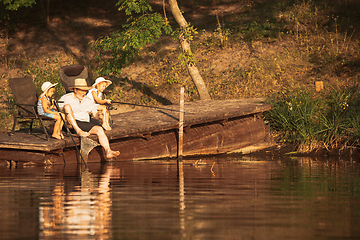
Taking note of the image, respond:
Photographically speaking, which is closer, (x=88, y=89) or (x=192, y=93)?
(x=88, y=89)

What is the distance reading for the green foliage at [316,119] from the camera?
13.0 m

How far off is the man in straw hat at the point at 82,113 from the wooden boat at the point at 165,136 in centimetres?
18

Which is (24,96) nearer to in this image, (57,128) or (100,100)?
(57,128)

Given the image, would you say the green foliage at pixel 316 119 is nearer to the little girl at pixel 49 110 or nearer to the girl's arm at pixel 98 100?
the girl's arm at pixel 98 100

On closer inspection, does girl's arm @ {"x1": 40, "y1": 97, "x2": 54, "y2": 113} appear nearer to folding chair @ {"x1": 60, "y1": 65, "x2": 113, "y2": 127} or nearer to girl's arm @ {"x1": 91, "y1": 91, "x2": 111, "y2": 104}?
girl's arm @ {"x1": 91, "y1": 91, "x2": 111, "y2": 104}

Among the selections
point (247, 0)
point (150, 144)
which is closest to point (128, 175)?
point (150, 144)

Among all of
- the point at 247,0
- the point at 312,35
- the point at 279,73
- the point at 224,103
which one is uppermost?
the point at 247,0

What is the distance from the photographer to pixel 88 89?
11.2m

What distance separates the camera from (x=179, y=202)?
20.8ft

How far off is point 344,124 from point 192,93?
5.96 metres

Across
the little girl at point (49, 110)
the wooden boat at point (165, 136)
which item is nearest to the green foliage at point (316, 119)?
the wooden boat at point (165, 136)

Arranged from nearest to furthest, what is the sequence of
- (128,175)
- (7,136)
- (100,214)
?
(100,214), (128,175), (7,136)

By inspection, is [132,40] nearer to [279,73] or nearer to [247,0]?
[279,73]

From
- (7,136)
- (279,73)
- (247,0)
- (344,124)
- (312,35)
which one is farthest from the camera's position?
(247,0)
